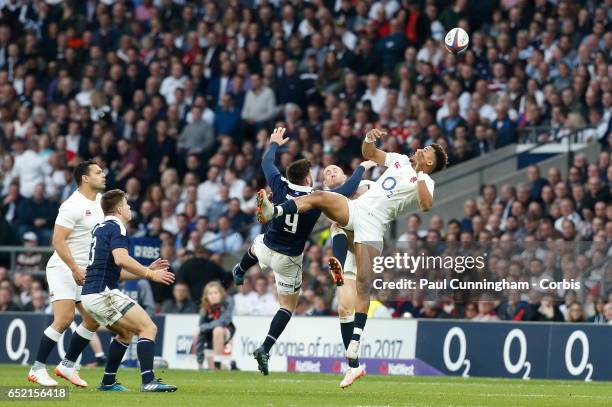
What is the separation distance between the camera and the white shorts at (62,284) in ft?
50.6

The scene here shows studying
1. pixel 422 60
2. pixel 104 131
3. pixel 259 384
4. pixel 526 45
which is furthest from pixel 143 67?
pixel 259 384

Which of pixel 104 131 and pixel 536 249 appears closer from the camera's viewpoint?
pixel 536 249

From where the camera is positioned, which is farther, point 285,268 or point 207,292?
point 207,292

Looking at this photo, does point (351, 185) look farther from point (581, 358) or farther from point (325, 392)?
point (581, 358)

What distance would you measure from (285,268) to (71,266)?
2.51 metres

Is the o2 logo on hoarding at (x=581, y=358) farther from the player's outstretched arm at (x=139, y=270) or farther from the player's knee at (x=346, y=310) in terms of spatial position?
the player's outstretched arm at (x=139, y=270)

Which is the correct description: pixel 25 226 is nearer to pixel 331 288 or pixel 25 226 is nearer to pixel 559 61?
pixel 331 288

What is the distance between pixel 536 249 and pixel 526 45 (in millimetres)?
5891

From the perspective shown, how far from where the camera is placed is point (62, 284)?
50.6 feet

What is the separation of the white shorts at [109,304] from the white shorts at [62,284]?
4.03ft

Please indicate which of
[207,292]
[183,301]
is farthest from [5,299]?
[207,292]

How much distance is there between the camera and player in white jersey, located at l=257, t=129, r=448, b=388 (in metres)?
15.1

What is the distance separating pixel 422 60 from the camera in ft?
87.4

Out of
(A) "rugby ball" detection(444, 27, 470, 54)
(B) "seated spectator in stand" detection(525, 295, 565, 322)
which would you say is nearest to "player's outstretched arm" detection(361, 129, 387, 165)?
(A) "rugby ball" detection(444, 27, 470, 54)
